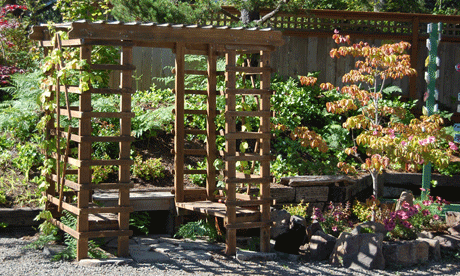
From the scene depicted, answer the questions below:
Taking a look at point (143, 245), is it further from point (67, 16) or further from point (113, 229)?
point (67, 16)

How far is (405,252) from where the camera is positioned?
6.18 meters

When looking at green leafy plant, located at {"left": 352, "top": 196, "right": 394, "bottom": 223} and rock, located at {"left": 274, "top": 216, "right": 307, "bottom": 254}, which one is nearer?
rock, located at {"left": 274, "top": 216, "right": 307, "bottom": 254}

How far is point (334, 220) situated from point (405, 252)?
3.99 ft

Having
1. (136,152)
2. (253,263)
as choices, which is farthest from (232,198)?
(136,152)

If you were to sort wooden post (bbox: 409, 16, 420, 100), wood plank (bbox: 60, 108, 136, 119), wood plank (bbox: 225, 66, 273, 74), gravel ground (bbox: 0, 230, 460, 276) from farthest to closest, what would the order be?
1. wooden post (bbox: 409, 16, 420, 100)
2. wood plank (bbox: 225, 66, 273, 74)
3. wood plank (bbox: 60, 108, 136, 119)
4. gravel ground (bbox: 0, 230, 460, 276)

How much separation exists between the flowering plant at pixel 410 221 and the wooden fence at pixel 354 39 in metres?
4.75

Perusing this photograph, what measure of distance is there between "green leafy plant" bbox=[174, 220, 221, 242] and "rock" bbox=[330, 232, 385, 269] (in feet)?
4.71

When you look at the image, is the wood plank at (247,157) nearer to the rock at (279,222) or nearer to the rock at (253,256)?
the rock at (279,222)

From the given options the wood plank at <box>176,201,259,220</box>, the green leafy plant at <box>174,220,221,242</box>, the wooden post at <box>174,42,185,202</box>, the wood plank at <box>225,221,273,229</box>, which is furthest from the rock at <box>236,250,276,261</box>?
the wooden post at <box>174,42,185,202</box>

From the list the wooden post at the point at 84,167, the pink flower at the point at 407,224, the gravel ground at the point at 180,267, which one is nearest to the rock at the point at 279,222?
the gravel ground at the point at 180,267

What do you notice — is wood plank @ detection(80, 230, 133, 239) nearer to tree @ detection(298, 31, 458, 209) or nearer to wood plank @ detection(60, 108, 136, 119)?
wood plank @ detection(60, 108, 136, 119)

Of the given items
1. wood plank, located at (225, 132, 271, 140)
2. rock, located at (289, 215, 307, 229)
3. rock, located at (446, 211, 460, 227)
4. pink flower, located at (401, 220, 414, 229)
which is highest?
wood plank, located at (225, 132, 271, 140)


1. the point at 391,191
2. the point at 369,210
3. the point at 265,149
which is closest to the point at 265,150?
the point at 265,149

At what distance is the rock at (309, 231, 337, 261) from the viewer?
6.30 m
